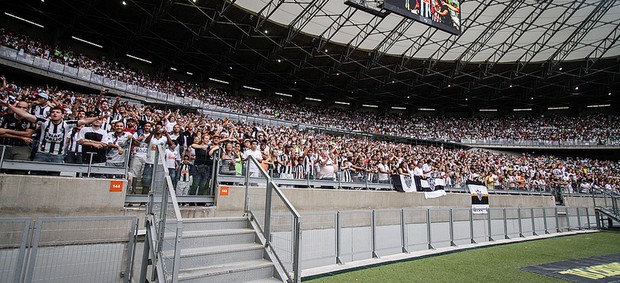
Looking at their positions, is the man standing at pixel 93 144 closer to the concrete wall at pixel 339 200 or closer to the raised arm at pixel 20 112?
the raised arm at pixel 20 112

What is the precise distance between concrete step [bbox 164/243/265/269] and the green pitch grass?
4.30 ft

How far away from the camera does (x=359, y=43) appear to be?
27.7 m

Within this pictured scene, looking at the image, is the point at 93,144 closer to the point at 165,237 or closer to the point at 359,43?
the point at 165,237

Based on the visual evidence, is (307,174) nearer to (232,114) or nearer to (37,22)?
(232,114)

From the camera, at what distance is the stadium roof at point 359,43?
76.3 feet

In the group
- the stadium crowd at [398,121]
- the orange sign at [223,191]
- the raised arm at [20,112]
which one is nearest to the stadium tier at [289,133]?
the raised arm at [20,112]

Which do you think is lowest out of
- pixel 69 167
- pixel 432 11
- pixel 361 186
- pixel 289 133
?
pixel 361 186

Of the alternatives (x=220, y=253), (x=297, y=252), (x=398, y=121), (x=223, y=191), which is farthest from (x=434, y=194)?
(x=398, y=121)

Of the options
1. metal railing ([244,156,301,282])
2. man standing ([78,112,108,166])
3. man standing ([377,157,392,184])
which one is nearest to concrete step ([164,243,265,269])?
metal railing ([244,156,301,282])

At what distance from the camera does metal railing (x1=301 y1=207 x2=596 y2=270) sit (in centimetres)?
696

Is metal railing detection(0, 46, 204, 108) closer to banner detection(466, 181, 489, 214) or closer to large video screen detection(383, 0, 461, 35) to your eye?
large video screen detection(383, 0, 461, 35)

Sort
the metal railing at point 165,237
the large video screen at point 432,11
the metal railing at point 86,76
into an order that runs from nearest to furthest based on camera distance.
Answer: the metal railing at point 165,237 < the large video screen at point 432,11 < the metal railing at point 86,76

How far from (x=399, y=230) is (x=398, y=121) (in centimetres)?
3690

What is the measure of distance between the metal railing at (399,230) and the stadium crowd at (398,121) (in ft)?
80.5
